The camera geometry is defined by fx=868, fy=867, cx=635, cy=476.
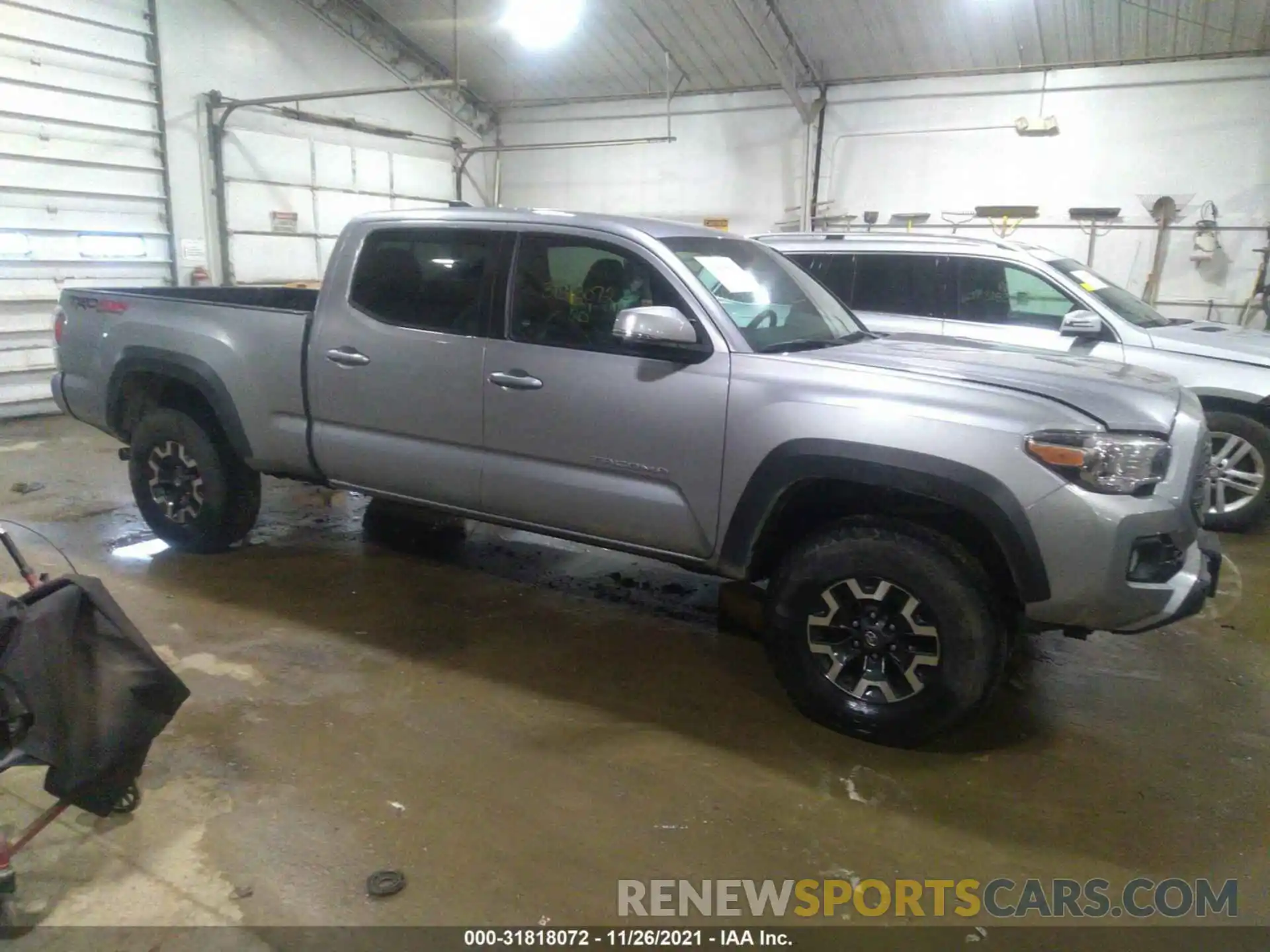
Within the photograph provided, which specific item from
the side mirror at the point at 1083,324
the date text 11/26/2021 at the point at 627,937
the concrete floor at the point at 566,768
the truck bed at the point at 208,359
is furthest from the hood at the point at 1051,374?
the truck bed at the point at 208,359

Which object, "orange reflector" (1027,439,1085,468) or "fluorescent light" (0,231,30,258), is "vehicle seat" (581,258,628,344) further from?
"fluorescent light" (0,231,30,258)

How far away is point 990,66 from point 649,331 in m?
9.84

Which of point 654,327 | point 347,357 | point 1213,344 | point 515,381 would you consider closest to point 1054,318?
point 1213,344

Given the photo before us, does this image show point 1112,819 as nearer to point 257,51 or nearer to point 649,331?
point 649,331

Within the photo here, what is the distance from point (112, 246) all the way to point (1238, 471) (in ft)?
36.2

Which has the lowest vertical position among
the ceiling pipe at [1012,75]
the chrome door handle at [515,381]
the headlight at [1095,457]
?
the headlight at [1095,457]

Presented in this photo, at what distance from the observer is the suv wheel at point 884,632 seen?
2.89 metres

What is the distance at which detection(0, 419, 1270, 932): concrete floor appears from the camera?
243 cm

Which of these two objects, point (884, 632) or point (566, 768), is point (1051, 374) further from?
point (566, 768)

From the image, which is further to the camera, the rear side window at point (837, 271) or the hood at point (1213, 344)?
the rear side window at point (837, 271)

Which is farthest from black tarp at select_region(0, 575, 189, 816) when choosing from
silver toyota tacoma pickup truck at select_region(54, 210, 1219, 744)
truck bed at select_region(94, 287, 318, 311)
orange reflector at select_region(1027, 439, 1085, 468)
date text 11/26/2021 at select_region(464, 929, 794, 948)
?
truck bed at select_region(94, 287, 318, 311)

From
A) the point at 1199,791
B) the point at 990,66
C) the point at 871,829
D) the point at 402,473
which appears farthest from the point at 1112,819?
the point at 990,66

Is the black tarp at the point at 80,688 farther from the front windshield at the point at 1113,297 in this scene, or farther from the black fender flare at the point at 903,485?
the front windshield at the point at 1113,297

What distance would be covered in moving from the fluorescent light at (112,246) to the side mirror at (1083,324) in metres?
9.76
